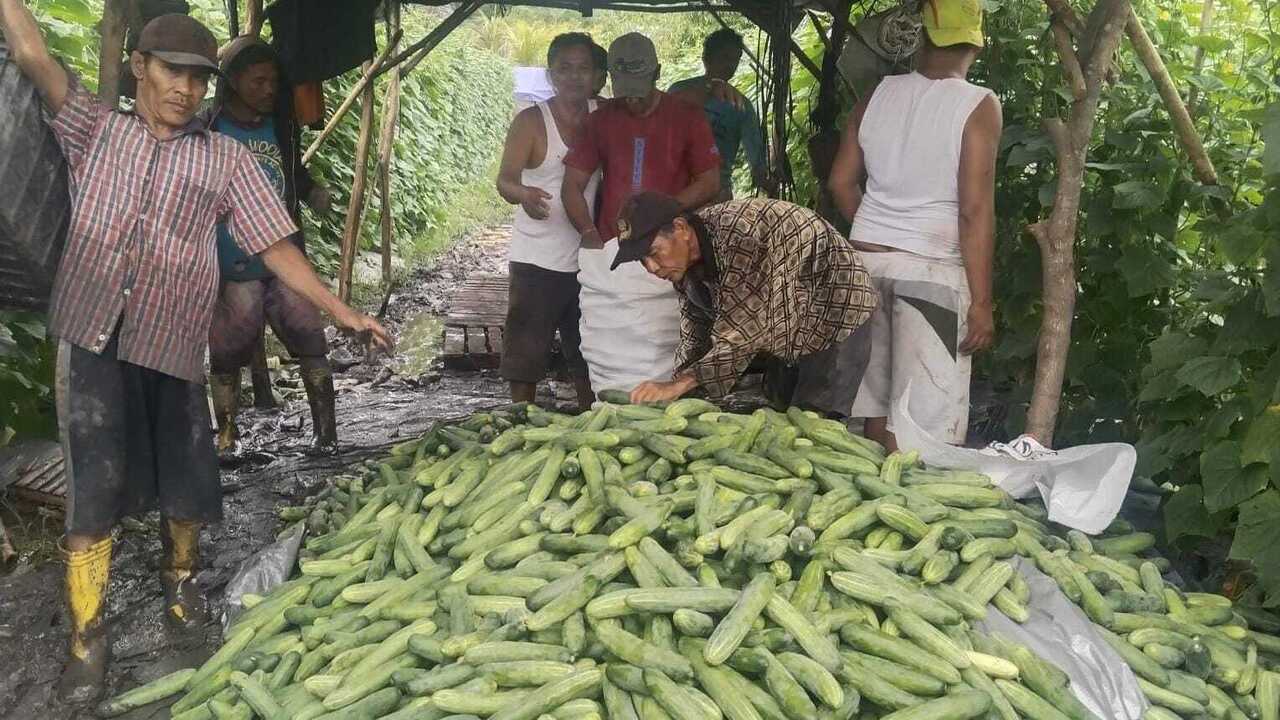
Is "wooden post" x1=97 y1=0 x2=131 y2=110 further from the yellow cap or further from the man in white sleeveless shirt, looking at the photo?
the yellow cap

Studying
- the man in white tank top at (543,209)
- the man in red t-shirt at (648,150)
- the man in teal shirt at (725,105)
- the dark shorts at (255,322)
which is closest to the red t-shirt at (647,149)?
the man in red t-shirt at (648,150)

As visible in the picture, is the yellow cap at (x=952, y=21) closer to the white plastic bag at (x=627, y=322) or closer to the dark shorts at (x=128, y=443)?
the white plastic bag at (x=627, y=322)

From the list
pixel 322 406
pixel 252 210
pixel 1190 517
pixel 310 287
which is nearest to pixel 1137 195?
pixel 1190 517

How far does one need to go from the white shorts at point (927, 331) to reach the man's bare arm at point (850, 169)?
1.34 ft

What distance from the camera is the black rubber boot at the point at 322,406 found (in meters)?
6.58

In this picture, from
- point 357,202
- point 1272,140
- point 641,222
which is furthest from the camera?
point 357,202

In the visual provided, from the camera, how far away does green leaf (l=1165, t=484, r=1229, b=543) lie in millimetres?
4000

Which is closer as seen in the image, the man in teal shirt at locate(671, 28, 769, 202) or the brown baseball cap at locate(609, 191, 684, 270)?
the brown baseball cap at locate(609, 191, 684, 270)

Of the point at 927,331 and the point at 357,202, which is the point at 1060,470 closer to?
the point at 927,331

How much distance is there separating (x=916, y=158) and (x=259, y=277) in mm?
3835

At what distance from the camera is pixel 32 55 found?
3.47m

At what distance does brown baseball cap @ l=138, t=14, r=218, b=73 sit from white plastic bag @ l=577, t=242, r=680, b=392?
2137 millimetres

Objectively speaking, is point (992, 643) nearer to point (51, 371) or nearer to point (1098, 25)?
point (1098, 25)


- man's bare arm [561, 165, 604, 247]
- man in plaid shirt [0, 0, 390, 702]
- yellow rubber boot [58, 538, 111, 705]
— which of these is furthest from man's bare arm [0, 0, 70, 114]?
man's bare arm [561, 165, 604, 247]
